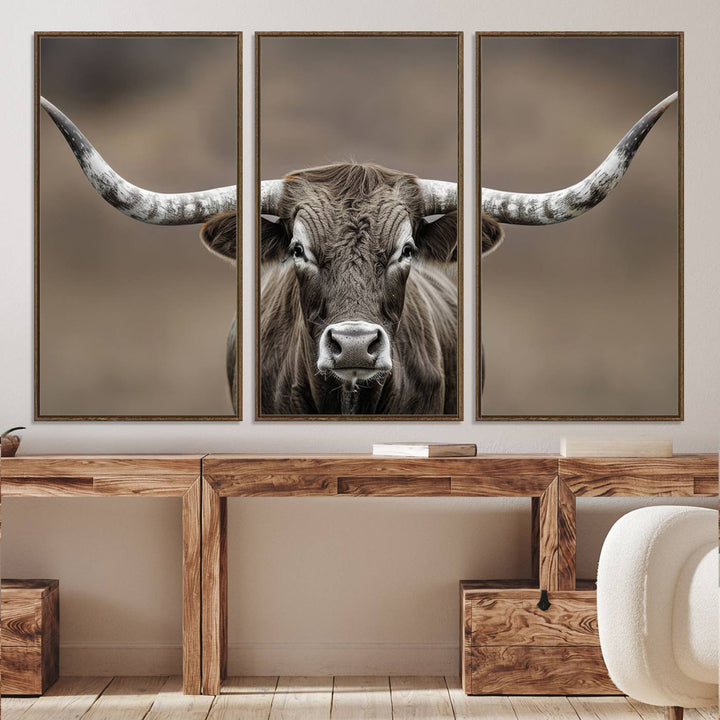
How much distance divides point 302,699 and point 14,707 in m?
0.88

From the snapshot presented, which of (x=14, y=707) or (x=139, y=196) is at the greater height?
(x=139, y=196)

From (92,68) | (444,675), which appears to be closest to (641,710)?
(444,675)

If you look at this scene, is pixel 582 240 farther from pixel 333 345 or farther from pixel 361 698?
pixel 361 698

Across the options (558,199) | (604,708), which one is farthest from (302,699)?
(558,199)

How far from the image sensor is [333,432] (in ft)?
9.97

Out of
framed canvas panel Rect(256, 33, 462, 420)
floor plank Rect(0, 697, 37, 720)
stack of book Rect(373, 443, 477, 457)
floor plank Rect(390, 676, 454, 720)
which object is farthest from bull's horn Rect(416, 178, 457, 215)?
floor plank Rect(0, 697, 37, 720)

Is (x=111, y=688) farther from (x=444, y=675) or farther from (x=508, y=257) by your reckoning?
(x=508, y=257)

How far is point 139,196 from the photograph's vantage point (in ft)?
9.99

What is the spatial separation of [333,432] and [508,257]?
0.87 metres

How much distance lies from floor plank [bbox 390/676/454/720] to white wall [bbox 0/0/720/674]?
0.16 m

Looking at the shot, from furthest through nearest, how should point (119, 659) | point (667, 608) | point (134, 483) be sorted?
point (119, 659) < point (134, 483) < point (667, 608)

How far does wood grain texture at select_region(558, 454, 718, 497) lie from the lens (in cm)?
266

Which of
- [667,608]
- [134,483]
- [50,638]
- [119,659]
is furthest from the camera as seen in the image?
[119,659]

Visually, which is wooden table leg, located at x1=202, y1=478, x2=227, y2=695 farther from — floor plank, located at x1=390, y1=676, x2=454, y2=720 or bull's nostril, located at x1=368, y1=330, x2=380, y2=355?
bull's nostril, located at x1=368, y1=330, x2=380, y2=355
